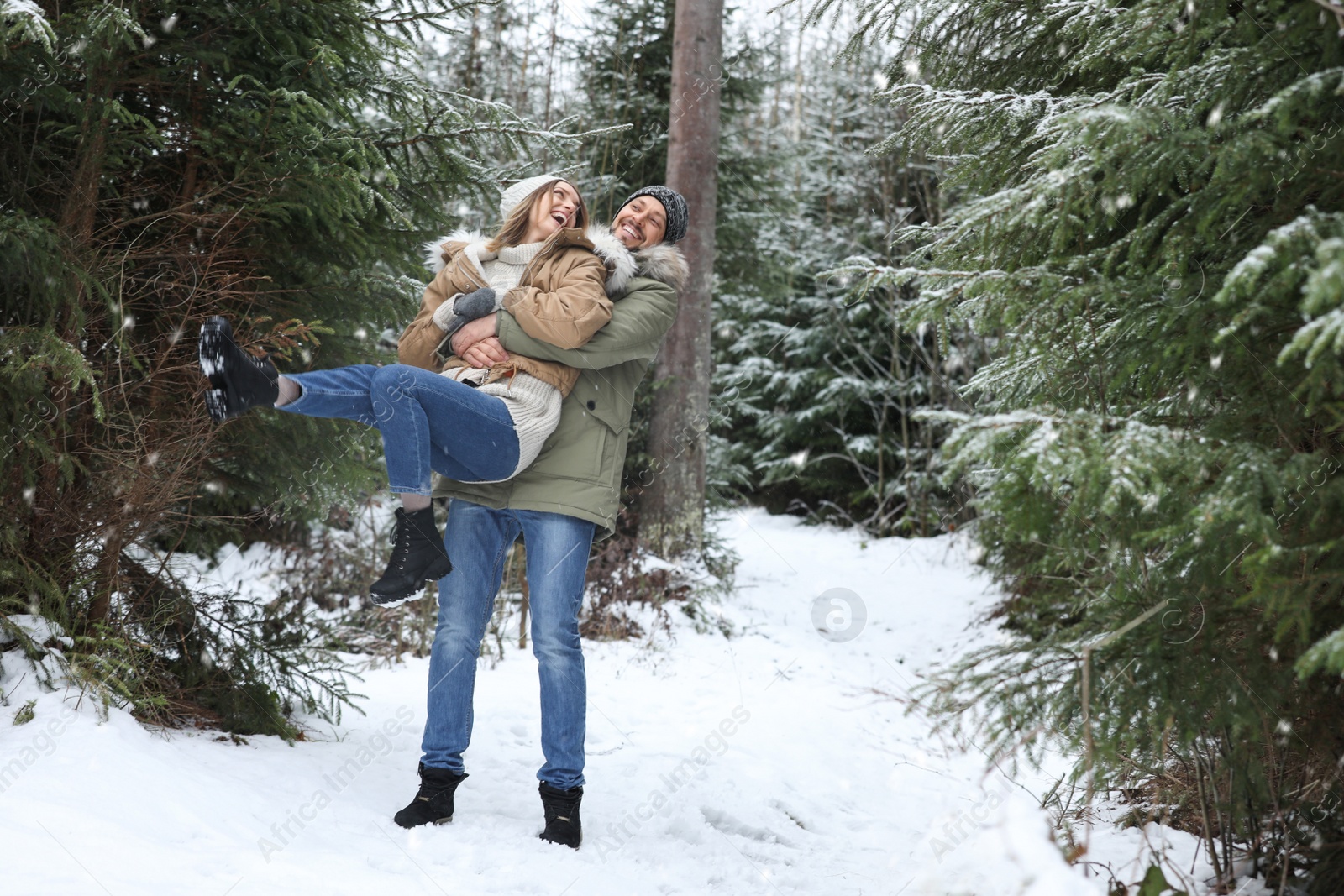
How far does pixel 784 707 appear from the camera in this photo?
16.8 feet

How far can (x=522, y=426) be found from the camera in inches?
107

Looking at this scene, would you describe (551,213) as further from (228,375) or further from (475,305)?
(228,375)

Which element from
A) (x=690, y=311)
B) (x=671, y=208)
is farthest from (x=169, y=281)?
(x=690, y=311)

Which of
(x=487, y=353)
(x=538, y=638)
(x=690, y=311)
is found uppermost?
(x=690, y=311)

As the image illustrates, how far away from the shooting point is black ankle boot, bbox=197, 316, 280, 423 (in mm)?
2129

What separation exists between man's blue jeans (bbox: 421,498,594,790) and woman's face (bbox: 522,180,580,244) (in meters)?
0.97

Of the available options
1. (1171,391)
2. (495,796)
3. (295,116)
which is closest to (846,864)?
(495,796)

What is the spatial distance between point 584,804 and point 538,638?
0.83 metres

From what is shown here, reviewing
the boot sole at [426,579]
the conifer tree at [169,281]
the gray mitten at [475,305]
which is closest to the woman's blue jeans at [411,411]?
the boot sole at [426,579]

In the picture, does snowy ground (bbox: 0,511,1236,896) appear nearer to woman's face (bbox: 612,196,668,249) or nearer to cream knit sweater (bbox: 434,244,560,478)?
cream knit sweater (bbox: 434,244,560,478)

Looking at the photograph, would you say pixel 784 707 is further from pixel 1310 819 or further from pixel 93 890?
pixel 93 890

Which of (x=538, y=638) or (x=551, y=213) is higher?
(x=551, y=213)

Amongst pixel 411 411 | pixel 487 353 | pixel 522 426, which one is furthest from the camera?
pixel 487 353

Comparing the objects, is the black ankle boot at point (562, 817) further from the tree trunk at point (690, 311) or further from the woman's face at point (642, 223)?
the tree trunk at point (690, 311)
